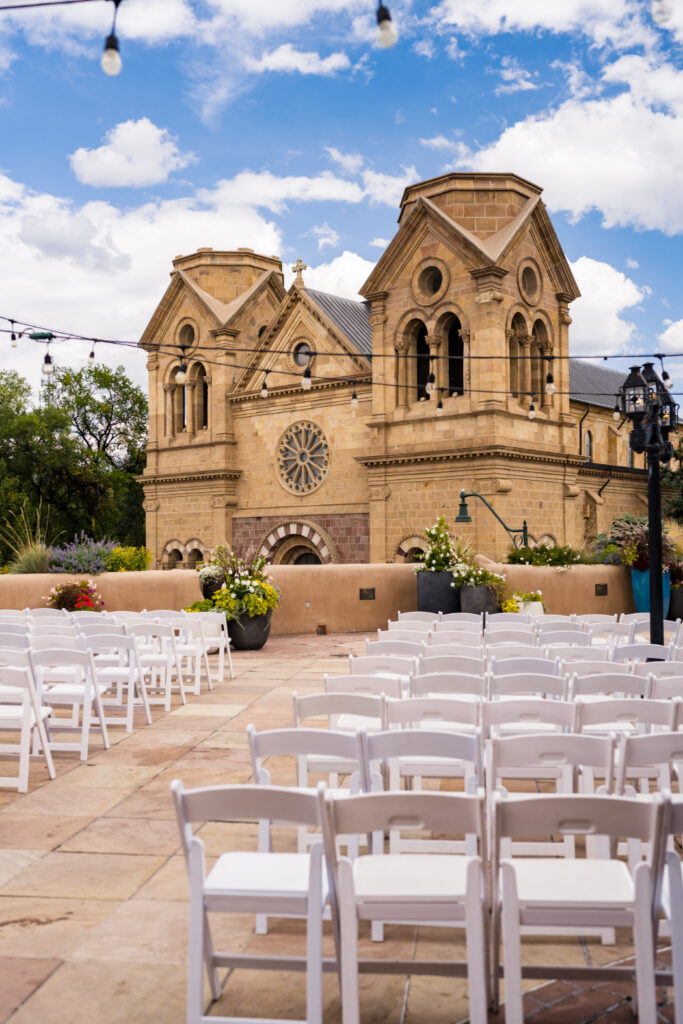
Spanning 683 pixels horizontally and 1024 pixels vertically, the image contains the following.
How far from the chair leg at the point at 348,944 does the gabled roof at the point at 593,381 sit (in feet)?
122

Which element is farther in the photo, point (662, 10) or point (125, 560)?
point (125, 560)

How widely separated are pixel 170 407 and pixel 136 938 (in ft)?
117

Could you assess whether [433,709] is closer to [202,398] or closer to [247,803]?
[247,803]

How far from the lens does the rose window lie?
110ft

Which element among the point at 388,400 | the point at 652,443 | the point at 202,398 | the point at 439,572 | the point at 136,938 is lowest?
the point at 136,938

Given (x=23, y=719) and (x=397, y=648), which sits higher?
(x=397, y=648)

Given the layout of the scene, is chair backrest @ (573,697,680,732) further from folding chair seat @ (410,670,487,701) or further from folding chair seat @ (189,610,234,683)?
folding chair seat @ (189,610,234,683)

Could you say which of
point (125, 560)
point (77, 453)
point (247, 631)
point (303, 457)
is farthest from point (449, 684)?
point (77, 453)

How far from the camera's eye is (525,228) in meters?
30.5

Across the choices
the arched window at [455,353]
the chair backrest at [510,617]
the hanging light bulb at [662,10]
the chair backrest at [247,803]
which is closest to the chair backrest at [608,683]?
the chair backrest at [247,803]

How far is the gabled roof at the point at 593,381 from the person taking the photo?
42.2 meters

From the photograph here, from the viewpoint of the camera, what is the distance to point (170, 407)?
3894cm

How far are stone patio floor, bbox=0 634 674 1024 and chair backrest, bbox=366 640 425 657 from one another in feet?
4.62

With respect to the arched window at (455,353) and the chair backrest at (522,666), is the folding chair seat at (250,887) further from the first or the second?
the arched window at (455,353)
